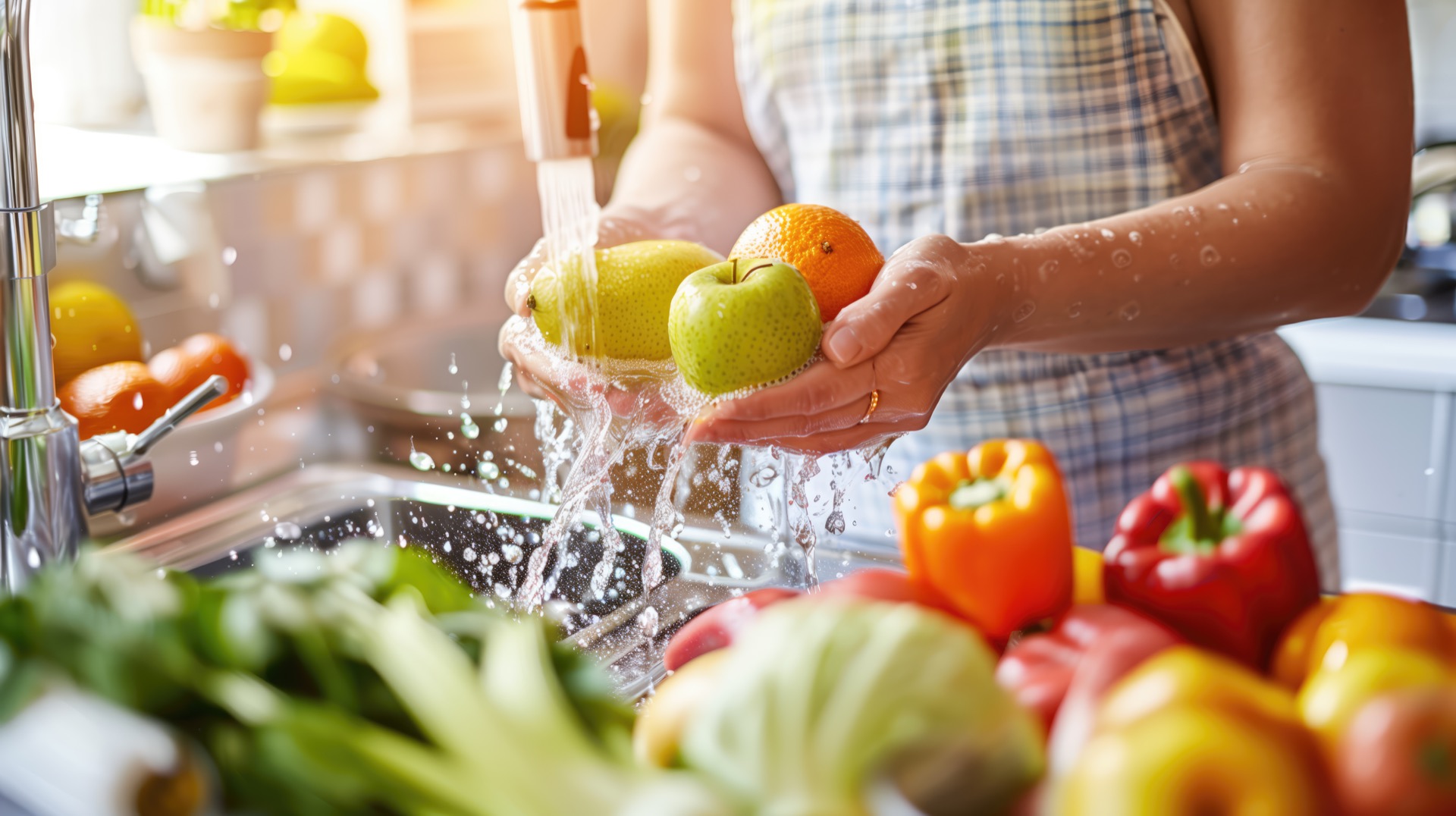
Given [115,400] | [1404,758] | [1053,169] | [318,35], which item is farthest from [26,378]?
[318,35]

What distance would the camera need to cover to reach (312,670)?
41cm

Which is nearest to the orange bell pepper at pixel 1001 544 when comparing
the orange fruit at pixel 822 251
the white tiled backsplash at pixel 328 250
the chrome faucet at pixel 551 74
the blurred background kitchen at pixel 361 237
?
the orange fruit at pixel 822 251

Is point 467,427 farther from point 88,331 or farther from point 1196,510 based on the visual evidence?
point 1196,510

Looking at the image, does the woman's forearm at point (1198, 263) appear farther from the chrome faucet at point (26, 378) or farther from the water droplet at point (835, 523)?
the chrome faucet at point (26, 378)

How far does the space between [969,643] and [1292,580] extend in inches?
7.8

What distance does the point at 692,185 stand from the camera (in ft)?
3.78

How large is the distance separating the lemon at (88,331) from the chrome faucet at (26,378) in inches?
16.0

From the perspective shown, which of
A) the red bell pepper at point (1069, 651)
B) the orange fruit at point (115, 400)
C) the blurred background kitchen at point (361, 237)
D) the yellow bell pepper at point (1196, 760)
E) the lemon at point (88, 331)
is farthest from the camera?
the blurred background kitchen at point (361, 237)

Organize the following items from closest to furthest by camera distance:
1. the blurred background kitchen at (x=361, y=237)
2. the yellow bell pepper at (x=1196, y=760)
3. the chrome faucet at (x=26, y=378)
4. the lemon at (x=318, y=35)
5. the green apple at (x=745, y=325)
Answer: the yellow bell pepper at (x=1196, y=760) < the chrome faucet at (x=26, y=378) < the green apple at (x=745, y=325) < the blurred background kitchen at (x=361, y=237) < the lemon at (x=318, y=35)

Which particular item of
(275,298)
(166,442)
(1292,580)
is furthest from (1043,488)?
(275,298)

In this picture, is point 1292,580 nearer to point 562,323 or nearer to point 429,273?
point 562,323

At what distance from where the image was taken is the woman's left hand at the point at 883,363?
722 millimetres

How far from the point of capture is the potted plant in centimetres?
147

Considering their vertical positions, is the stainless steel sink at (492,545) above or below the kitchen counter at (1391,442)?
above
